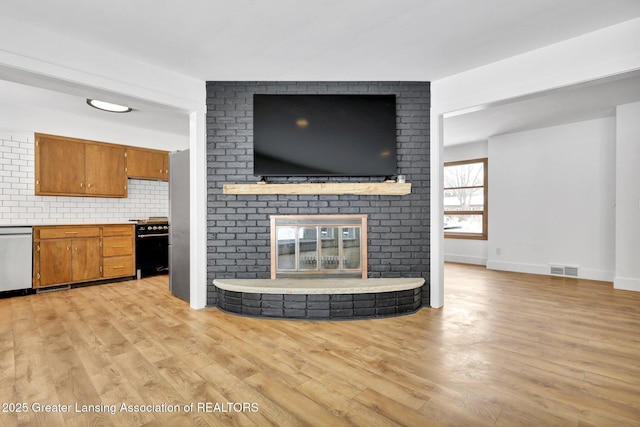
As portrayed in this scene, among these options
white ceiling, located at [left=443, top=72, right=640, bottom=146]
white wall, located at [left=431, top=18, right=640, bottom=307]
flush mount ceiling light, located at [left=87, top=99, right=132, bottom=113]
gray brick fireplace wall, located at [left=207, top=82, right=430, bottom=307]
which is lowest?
gray brick fireplace wall, located at [left=207, top=82, right=430, bottom=307]

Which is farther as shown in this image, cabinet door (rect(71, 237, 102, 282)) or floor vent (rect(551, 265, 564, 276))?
floor vent (rect(551, 265, 564, 276))

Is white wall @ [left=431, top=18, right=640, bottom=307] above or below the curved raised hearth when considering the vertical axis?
above

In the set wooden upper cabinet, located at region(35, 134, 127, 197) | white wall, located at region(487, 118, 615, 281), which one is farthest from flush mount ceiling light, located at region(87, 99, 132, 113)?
white wall, located at region(487, 118, 615, 281)

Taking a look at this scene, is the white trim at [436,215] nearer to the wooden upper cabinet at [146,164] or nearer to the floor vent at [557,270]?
the floor vent at [557,270]

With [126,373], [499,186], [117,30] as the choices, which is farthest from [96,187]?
[499,186]

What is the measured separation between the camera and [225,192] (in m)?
3.49

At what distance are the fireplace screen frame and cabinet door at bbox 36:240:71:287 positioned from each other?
3304 millimetres

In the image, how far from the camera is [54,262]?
175 inches

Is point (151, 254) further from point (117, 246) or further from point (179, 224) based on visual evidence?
point (179, 224)

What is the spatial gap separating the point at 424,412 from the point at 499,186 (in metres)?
5.64

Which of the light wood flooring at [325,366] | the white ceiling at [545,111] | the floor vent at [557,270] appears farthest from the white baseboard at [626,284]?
the white ceiling at [545,111]

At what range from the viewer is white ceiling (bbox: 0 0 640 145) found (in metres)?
2.31

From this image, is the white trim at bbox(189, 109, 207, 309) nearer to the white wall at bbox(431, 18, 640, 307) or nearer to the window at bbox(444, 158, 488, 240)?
the white wall at bbox(431, 18, 640, 307)

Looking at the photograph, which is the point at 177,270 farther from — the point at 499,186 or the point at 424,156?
the point at 499,186
